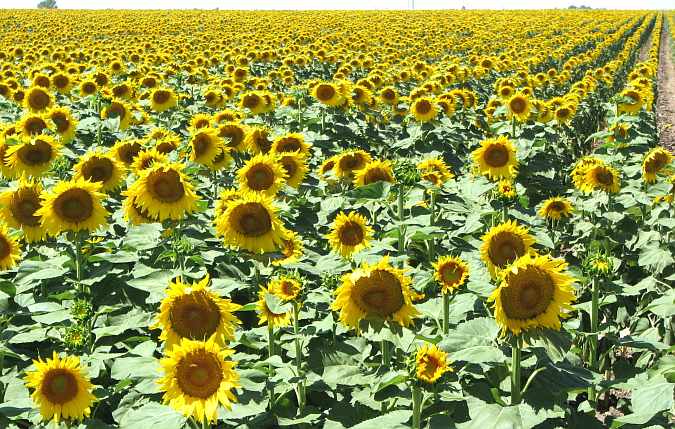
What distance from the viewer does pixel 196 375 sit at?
2.72 m

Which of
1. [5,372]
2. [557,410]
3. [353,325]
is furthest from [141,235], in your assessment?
[557,410]

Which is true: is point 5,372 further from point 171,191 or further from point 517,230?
point 517,230

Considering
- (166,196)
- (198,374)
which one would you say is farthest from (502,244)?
(166,196)

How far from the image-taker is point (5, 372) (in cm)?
389

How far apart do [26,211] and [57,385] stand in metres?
1.74

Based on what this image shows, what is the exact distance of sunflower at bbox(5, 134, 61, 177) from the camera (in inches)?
216

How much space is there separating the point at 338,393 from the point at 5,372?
2.04 metres

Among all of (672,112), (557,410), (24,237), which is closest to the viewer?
(557,410)

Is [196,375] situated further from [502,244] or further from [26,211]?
[26,211]

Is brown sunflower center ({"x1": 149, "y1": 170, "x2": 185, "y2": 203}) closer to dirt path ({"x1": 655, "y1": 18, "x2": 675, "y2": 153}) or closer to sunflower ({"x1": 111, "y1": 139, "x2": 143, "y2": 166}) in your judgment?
sunflower ({"x1": 111, "y1": 139, "x2": 143, "y2": 166})

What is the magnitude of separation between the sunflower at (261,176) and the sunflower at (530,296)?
2.48 meters

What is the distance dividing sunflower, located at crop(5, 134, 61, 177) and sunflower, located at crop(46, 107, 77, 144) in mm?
1542

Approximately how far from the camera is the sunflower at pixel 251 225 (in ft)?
12.5

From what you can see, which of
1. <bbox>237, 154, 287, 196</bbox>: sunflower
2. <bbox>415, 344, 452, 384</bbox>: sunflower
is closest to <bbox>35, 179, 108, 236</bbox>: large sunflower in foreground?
<bbox>237, 154, 287, 196</bbox>: sunflower
